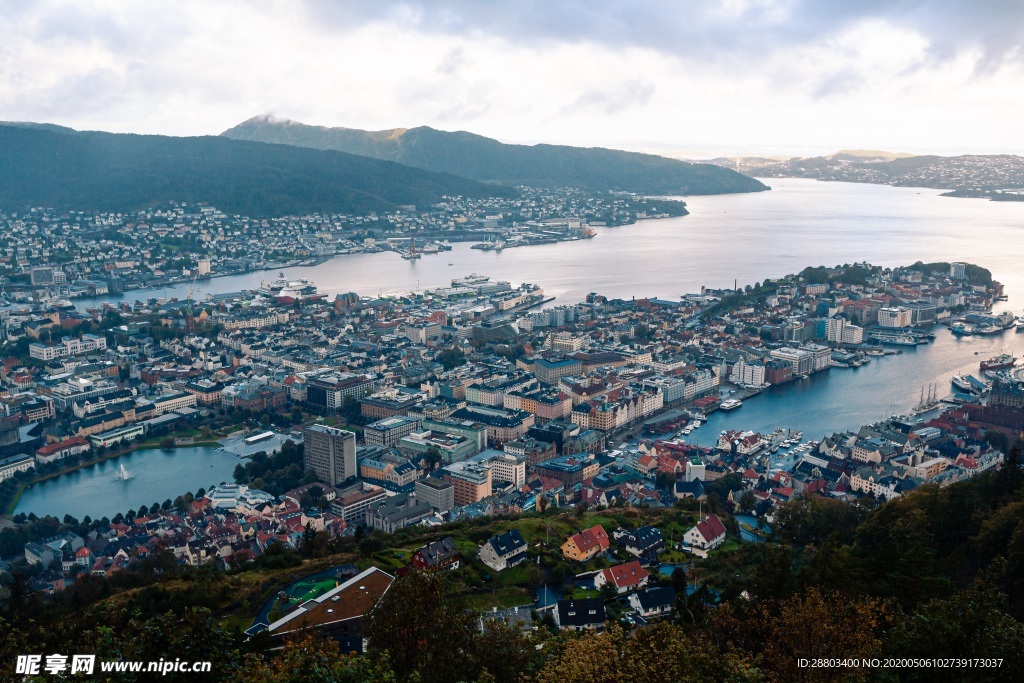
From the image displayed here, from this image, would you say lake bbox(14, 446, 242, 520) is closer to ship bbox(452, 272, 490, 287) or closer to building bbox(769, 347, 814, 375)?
building bbox(769, 347, 814, 375)

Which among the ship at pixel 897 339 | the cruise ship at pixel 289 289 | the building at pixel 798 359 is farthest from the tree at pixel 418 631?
the cruise ship at pixel 289 289

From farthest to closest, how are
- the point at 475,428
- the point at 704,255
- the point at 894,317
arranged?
the point at 704,255 → the point at 894,317 → the point at 475,428

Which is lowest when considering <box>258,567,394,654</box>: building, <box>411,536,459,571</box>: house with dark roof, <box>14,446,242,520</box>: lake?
<box>14,446,242,520</box>: lake

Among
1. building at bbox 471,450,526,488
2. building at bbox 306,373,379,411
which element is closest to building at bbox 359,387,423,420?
building at bbox 306,373,379,411

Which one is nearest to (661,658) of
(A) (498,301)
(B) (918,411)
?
(B) (918,411)

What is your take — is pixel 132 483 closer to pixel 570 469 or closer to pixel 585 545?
pixel 570 469

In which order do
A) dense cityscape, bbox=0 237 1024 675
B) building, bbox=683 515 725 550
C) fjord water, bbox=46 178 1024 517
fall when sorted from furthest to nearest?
1. fjord water, bbox=46 178 1024 517
2. building, bbox=683 515 725 550
3. dense cityscape, bbox=0 237 1024 675

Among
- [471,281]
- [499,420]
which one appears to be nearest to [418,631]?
[499,420]

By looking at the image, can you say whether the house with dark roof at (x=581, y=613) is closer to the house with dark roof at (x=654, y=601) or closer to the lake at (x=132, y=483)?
the house with dark roof at (x=654, y=601)
